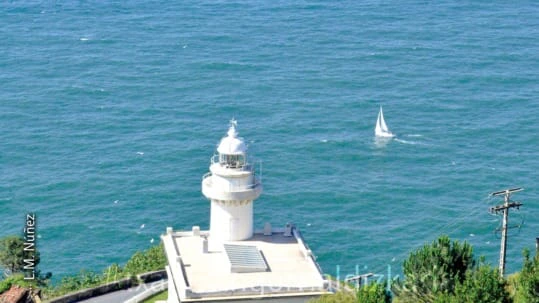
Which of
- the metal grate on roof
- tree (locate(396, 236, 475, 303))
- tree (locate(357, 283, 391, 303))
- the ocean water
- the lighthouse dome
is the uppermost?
the ocean water

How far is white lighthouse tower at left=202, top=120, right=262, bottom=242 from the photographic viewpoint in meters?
60.9

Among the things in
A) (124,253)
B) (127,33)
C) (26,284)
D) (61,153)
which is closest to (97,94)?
(61,153)

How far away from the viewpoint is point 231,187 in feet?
201

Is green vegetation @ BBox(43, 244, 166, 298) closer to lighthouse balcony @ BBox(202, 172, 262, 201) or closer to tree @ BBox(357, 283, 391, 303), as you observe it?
lighthouse balcony @ BBox(202, 172, 262, 201)

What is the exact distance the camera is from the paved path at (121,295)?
229 feet

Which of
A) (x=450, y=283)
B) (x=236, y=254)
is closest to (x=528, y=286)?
(x=450, y=283)

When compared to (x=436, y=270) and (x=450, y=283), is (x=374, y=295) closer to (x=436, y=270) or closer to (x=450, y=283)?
(x=436, y=270)

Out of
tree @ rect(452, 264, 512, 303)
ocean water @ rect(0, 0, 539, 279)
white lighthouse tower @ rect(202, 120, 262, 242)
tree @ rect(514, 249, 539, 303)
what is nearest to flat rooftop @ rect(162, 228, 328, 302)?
white lighthouse tower @ rect(202, 120, 262, 242)

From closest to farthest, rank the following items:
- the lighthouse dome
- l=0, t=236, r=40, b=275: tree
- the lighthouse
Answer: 1. the lighthouse
2. the lighthouse dome
3. l=0, t=236, r=40, b=275: tree

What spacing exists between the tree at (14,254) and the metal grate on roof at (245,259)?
77.9 ft

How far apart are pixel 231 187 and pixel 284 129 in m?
79.3

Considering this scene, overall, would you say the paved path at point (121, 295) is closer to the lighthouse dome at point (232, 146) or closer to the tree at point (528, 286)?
the lighthouse dome at point (232, 146)

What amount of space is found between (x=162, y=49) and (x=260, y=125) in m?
45.7

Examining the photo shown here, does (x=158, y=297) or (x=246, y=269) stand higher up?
(x=158, y=297)
